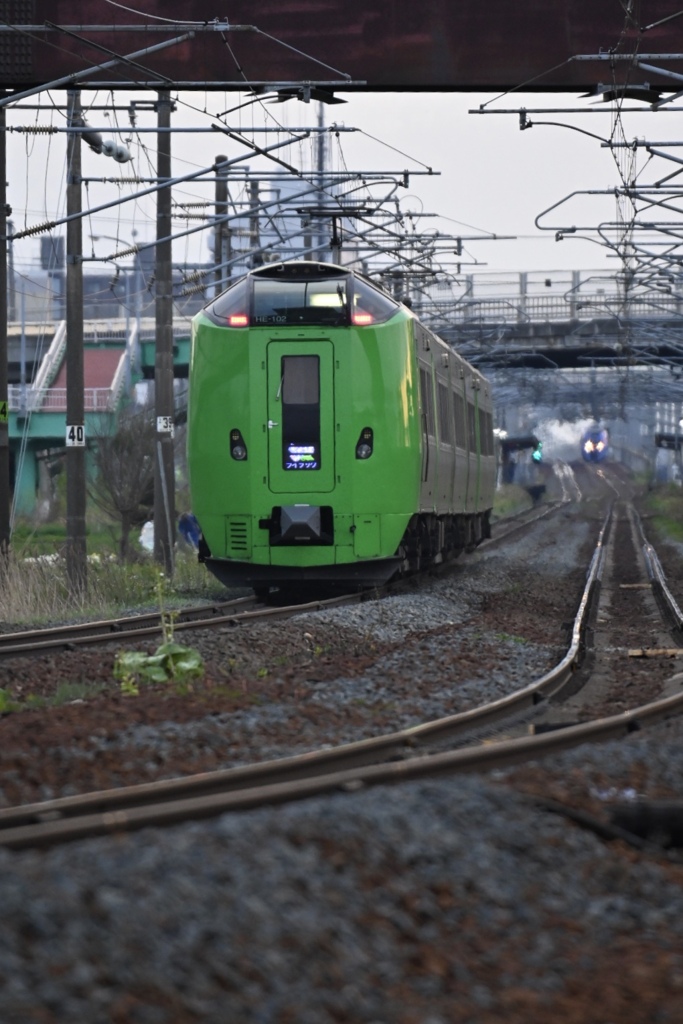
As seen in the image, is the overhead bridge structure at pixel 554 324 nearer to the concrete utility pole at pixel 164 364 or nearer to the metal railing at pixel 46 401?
the metal railing at pixel 46 401

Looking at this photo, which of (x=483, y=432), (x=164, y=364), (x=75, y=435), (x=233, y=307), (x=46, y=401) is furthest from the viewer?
(x=46, y=401)

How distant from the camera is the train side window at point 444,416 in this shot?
22062 mm

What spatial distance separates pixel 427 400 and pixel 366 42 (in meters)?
4.57

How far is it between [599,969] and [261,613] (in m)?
12.0

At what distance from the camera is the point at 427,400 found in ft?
66.3

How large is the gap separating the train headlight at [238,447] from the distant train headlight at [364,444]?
130 cm

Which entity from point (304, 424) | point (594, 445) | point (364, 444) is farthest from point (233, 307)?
point (594, 445)

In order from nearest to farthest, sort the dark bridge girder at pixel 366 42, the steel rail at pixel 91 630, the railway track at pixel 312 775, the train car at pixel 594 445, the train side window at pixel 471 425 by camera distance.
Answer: the railway track at pixel 312 775 < the steel rail at pixel 91 630 < the dark bridge girder at pixel 366 42 < the train side window at pixel 471 425 < the train car at pixel 594 445

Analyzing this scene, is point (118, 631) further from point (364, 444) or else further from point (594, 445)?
point (594, 445)

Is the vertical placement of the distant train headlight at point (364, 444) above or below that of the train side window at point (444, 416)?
below

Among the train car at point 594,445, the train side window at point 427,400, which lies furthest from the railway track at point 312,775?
the train car at point 594,445

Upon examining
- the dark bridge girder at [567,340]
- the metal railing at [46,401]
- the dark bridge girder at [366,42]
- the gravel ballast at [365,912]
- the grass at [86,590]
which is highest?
the dark bridge girder at [366,42]

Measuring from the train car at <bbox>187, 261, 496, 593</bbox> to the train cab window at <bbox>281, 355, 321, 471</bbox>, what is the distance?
1cm

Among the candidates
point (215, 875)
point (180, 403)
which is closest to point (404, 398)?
point (215, 875)
